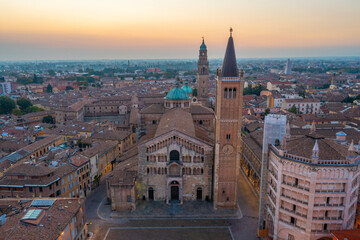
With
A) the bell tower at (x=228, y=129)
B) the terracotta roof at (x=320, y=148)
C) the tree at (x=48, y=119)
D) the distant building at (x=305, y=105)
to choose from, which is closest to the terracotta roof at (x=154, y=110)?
the bell tower at (x=228, y=129)

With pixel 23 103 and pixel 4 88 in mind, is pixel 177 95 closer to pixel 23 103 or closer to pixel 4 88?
pixel 23 103

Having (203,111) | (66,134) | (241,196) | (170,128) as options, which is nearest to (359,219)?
(241,196)

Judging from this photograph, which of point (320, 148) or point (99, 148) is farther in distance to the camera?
point (99, 148)

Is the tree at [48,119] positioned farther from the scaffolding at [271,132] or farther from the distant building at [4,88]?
the distant building at [4,88]

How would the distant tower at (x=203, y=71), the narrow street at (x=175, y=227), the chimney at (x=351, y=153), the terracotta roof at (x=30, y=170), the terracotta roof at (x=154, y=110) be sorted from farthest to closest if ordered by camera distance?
the distant tower at (x=203, y=71)
the terracotta roof at (x=154, y=110)
the terracotta roof at (x=30, y=170)
the narrow street at (x=175, y=227)
the chimney at (x=351, y=153)

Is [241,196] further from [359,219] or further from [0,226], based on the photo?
[0,226]

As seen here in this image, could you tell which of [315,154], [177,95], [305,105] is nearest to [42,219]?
[315,154]
